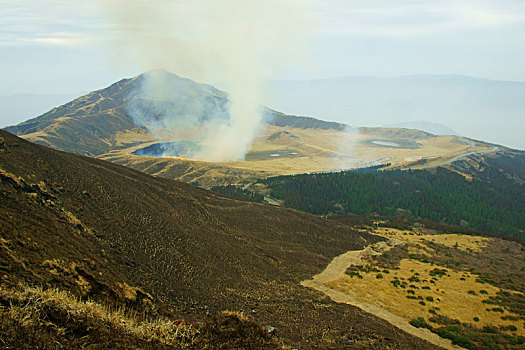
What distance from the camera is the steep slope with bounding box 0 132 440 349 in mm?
16438

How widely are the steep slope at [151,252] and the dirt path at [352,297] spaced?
1331mm

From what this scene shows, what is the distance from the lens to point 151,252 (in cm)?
2509

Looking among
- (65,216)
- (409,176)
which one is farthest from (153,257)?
(409,176)

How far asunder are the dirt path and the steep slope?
1.33 meters

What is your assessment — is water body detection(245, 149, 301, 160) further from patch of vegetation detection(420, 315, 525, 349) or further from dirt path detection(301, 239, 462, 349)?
patch of vegetation detection(420, 315, 525, 349)

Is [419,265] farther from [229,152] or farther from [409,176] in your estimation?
[229,152]

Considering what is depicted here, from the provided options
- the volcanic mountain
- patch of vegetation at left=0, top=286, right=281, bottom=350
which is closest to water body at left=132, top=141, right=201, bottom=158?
the volcanic mountain

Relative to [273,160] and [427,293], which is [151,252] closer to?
[427,293]

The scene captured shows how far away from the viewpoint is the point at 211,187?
323 ft

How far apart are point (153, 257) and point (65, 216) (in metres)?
6.31

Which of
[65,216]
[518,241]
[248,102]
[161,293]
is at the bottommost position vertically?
[518,241]

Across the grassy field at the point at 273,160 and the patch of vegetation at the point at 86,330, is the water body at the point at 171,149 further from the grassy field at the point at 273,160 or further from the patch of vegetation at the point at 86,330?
the patch of vegetation at the point at 86,330

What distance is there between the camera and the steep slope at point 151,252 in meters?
16.4

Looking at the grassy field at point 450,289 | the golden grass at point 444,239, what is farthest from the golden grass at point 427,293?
the golden grass at point 444,239
